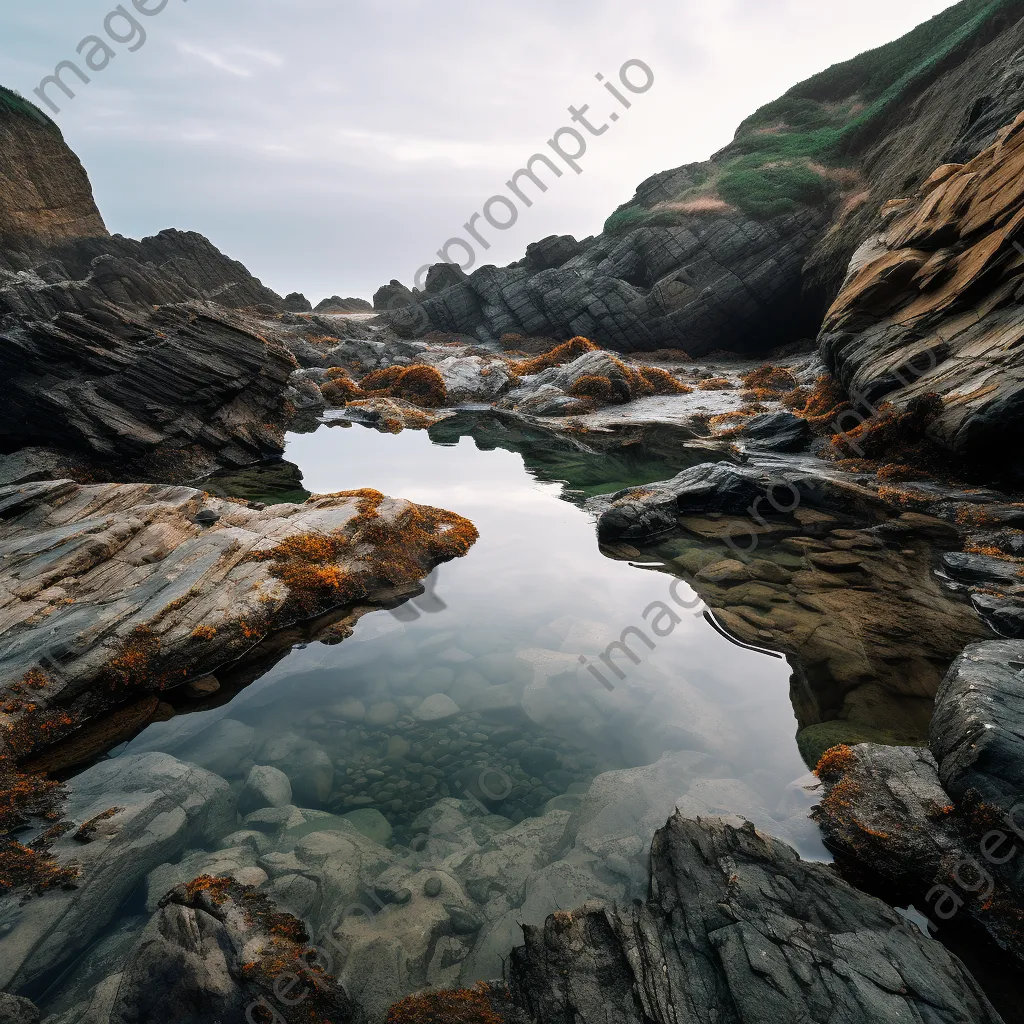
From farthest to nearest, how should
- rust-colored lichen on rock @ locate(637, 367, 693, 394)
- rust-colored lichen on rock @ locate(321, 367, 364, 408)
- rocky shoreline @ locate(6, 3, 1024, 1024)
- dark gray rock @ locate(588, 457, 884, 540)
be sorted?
rust-colored lichen on rock @ locate(321, 367, 364, 408)
rust-colored lichen on rock @ locate(637, 367, 693, 394)
dark gray rock @ locate(588, 457, 884, 540)
rocky shoreline @ locate(6, 3, 1024, 1024)

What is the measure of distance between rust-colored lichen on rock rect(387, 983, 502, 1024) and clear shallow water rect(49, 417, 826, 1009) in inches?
13.4

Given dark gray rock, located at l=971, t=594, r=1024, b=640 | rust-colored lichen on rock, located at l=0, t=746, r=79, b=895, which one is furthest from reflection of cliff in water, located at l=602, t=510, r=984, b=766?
rust-colored lichen on rock, located at l=0, t=746, r=79, b=895

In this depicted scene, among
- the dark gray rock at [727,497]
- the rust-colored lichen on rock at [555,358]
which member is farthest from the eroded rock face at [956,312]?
the rust-colored lichen on rock at [555,358]

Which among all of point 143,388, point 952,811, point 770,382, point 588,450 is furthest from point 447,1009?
point 770,382

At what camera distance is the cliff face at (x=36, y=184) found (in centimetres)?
6219

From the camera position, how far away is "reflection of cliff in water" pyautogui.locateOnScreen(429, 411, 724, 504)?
24.8 m

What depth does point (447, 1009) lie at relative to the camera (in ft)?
16.4

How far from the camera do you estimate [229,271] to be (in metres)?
88.1

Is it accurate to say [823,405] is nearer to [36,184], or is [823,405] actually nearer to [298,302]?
[36,184]

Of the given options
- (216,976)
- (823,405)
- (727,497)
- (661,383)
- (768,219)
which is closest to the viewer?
(216,976)

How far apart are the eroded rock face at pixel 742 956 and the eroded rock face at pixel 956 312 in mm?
16424

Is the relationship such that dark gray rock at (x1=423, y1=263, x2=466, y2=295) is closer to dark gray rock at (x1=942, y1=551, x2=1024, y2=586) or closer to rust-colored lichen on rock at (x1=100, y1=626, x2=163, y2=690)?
dark gray rock at (x1=942, y1=551, x2=1024, y2=586)

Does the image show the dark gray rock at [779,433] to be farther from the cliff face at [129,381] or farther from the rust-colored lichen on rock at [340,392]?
the rust-colored lichen on rock at [340,392]

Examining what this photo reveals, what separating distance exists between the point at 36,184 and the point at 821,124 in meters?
105
